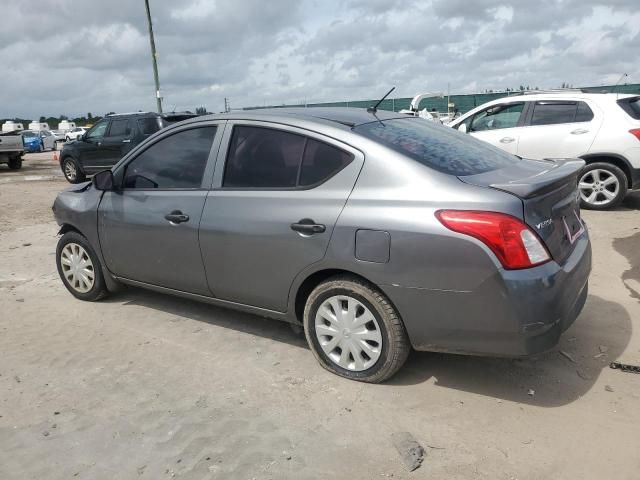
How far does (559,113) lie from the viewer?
8.50 m

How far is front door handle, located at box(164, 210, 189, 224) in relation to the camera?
153 inches

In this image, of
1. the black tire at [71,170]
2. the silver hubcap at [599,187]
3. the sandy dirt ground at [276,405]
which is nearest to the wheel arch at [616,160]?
the silver hubcap at [599,187]

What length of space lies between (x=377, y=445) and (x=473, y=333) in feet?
2.52

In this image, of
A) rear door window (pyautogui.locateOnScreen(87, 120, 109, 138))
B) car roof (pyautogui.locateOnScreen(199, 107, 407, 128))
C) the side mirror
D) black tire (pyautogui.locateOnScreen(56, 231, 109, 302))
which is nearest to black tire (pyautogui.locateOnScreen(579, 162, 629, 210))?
car roof (pyautogui.locateOnScreen(199, 107, 407, 128))

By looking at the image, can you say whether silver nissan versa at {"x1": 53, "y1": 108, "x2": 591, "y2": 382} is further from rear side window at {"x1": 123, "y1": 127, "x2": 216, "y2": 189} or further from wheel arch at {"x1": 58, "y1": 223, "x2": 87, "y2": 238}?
wheel arch at {"x1": 58, "y1": 223, "x2": 87, "y2": 238}

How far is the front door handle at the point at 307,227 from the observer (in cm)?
323

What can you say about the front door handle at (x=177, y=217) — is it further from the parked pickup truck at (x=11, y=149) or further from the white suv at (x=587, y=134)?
the parked pickup truck at (x=11, y=149)

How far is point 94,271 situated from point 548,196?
147 inches

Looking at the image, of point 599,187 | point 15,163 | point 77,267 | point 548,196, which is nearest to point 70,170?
point 15,163

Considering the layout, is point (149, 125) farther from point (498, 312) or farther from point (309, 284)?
point (498, 312)

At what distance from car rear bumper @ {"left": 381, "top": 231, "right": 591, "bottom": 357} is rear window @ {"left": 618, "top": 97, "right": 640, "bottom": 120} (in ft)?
20.1

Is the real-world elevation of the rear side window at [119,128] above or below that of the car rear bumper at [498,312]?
above

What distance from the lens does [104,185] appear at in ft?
14.5

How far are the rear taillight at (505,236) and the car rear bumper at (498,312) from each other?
0.20 feet
